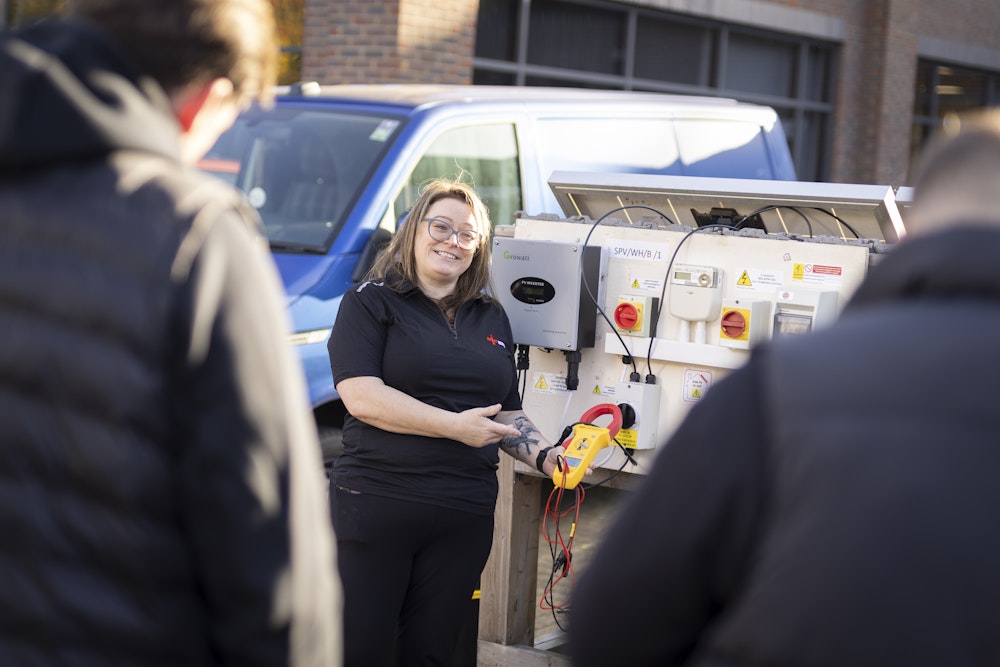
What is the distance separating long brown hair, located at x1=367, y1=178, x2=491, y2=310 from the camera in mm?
4070

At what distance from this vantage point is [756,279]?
420cm

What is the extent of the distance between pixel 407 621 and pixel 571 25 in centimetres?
1001

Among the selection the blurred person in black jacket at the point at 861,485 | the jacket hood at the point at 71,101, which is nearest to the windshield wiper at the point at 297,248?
the jacket hood at the point at 71,101

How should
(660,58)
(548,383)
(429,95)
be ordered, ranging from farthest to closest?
(660,58) < (429,95) < (548,383)

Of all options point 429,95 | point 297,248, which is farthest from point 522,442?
point 429,95

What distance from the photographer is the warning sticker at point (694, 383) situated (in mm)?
4301

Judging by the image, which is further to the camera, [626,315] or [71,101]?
[626,315]

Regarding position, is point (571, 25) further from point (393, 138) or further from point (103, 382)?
point (103, 382)

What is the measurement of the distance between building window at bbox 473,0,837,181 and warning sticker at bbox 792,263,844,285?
8.31 meters

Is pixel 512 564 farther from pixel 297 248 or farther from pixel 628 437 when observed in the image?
pixel 297 248

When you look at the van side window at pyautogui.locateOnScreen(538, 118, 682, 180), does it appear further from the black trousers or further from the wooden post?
the black trousers

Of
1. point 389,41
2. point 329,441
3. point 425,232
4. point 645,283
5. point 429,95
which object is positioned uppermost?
point 389,41

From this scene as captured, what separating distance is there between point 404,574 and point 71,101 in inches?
95.1

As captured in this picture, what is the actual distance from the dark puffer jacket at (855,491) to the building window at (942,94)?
1732 centimetres
